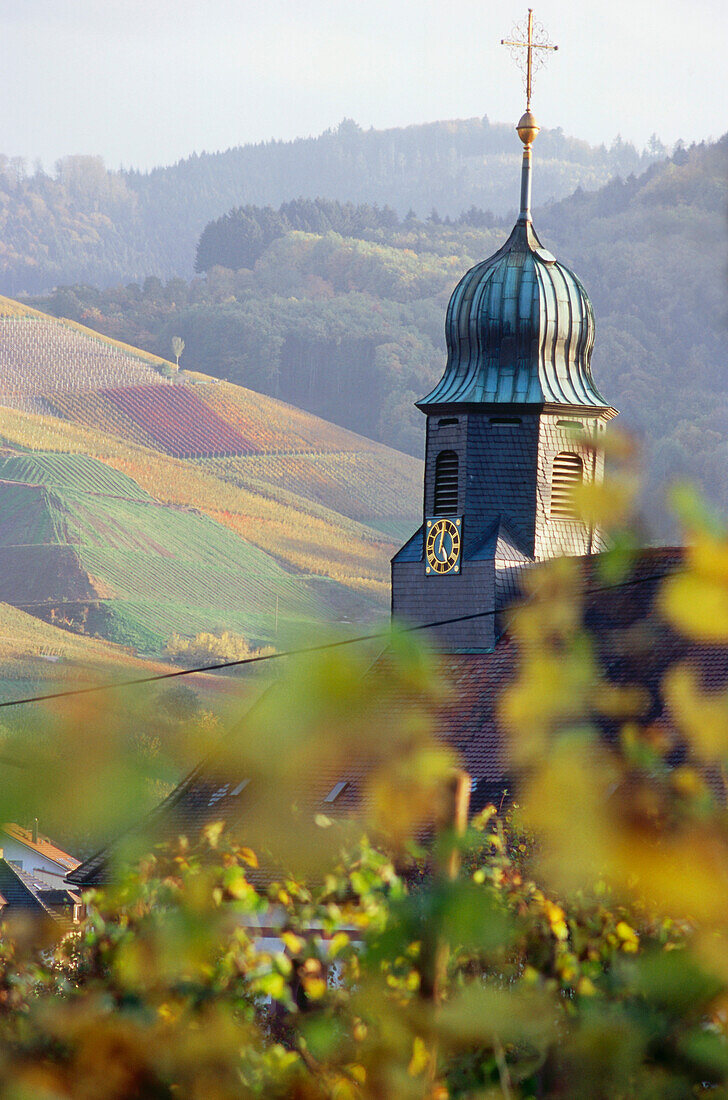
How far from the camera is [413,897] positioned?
283 centimetres

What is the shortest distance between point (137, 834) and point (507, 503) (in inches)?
984

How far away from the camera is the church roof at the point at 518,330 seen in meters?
28.5

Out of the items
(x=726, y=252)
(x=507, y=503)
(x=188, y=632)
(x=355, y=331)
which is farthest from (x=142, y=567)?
(x=726, y=252)

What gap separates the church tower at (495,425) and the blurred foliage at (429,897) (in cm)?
2088

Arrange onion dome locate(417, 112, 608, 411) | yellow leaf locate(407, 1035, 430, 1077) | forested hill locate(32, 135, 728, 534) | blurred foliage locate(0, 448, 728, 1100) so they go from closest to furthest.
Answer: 1. blurred foliage locate(0, 448, 728, 1100)
2. yellow leaf locate(407, 1035, 430, 1077)
3. onion dome locate(417, 112, 608, 411)
4. forested hill locate(32, 135, 728, 534)

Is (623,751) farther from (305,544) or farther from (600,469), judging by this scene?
(305,544)

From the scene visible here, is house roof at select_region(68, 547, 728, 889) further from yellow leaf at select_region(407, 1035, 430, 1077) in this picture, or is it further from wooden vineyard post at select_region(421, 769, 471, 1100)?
yellow leaf at select_region(407, 1035, 430, 1077)

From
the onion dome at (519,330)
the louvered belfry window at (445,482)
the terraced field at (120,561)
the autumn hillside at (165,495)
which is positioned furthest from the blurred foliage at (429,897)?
the terraced field at (120,561)

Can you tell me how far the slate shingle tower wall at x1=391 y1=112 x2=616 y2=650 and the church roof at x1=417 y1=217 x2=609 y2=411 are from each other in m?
0.02

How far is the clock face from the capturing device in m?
27.0

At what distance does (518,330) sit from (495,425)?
2.24m

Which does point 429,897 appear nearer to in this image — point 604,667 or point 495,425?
point 604,667

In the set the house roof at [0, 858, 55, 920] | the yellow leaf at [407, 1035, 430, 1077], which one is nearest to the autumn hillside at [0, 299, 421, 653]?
the house roof at [0, 858, 55, 920]

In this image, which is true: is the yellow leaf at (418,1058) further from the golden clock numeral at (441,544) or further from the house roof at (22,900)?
the golden clock numeral at (441,544)
